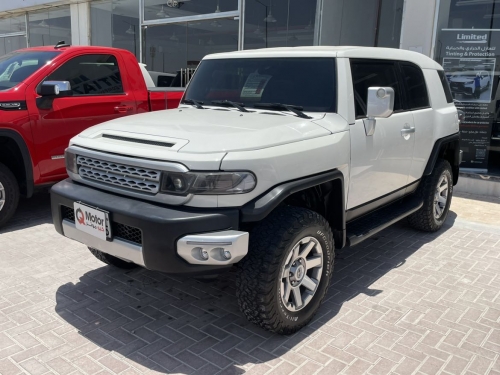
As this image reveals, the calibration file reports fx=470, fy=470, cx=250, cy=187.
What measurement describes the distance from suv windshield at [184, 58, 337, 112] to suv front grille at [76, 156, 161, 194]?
1265mm

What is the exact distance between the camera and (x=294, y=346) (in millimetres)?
3082

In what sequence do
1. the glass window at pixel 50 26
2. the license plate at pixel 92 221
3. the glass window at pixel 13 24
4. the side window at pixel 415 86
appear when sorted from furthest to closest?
the glass window at pixel 13 24 → the glass window at pixel 50 26 → the side window at pixel 415 86 → the license plate at pixel 92 221

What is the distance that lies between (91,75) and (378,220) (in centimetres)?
385

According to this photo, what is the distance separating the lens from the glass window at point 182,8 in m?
10.4

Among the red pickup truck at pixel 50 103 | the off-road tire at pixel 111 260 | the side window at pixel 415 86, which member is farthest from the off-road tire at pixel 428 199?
the red pickup truck at pixel 50 103

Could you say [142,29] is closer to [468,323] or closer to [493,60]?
[493,60]

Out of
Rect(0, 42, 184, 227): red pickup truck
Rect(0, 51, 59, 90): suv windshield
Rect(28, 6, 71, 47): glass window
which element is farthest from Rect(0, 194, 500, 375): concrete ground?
Rect(28, 6, 71, 47): glass window

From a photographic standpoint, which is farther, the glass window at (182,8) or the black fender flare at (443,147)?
the glass window at (182,8)

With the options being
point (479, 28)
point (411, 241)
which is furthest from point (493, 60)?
point (411, 241)

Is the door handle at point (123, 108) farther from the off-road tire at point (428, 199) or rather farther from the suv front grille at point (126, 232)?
the off-road tire at point (428, 199)

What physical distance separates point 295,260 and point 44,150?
3.50 m

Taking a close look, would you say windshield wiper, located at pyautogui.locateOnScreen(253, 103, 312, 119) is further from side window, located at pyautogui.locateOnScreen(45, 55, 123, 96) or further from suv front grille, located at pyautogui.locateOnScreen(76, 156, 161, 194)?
side window, located at pyautogui.locateOnScreen(45, 55, 123, 96)

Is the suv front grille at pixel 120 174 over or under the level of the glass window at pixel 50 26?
under

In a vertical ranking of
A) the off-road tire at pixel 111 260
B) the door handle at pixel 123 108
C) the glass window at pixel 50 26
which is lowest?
the off-road tire at pixel 111 260
